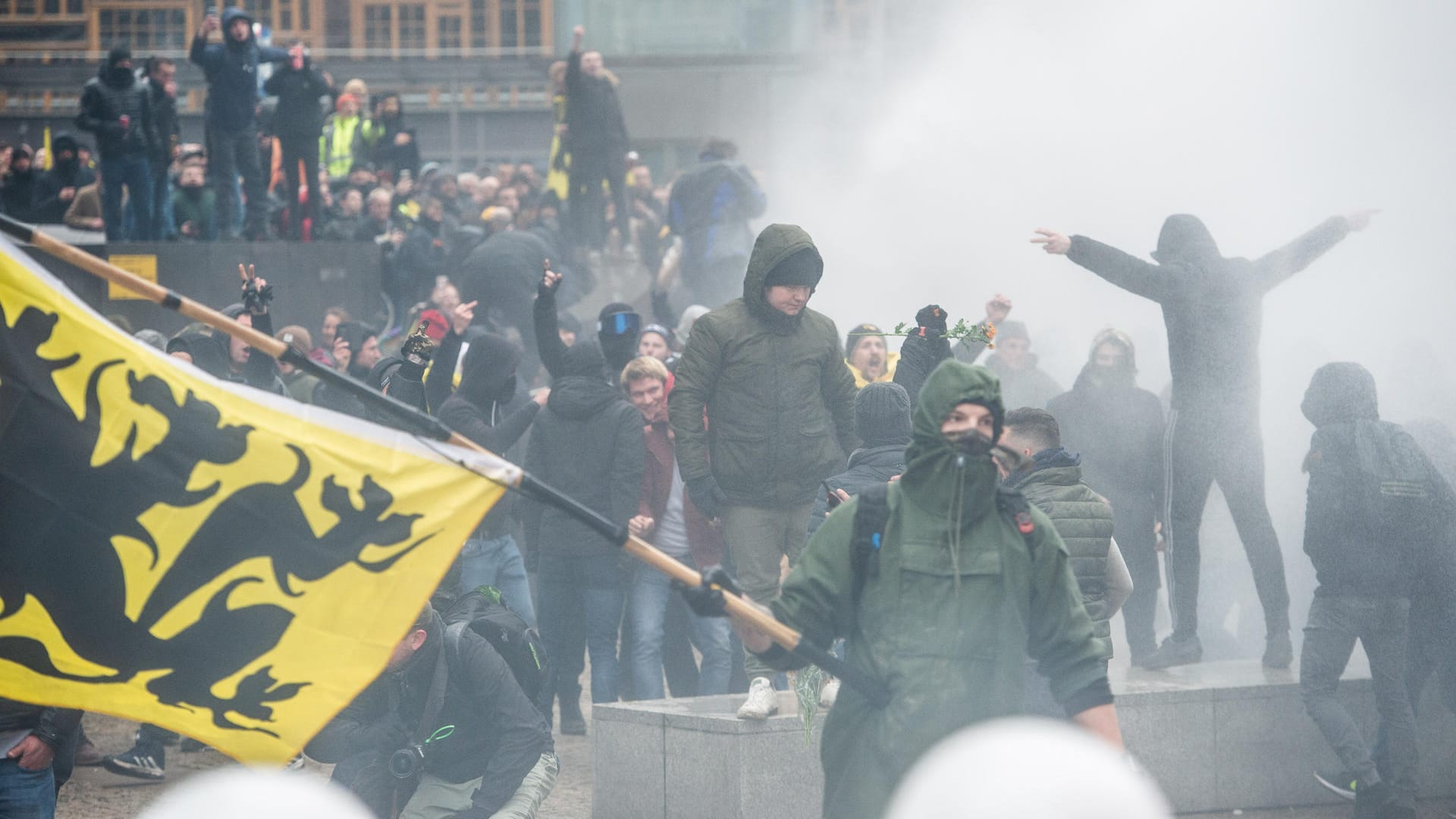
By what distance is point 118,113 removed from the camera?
12469mm

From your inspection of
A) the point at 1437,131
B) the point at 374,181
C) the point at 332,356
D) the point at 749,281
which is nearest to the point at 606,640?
the point at 749,281

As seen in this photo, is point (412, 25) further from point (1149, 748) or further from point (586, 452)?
point (1149, 748)

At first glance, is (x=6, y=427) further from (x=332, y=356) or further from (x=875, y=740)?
(x=332, y=356)

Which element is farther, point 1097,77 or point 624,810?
point 1097,77

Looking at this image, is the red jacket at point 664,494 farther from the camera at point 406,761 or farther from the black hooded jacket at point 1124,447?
the camera at point 406,761

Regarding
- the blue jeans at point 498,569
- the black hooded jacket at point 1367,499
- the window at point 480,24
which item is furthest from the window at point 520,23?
the black hooded jacket at point 1367,499

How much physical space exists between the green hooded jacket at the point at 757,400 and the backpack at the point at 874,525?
2.73 meters

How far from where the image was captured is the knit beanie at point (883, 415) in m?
6.43

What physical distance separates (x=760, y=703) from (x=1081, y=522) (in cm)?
149

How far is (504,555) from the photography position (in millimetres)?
7945

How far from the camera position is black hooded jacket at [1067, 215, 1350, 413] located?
7586 mm

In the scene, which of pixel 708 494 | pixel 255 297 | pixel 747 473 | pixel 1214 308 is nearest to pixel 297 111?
pixel 255 297

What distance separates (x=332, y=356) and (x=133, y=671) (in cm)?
581

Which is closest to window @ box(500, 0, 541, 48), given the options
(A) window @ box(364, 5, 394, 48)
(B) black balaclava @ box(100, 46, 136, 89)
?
(A) window @ box(364, 5, 394, 48)
